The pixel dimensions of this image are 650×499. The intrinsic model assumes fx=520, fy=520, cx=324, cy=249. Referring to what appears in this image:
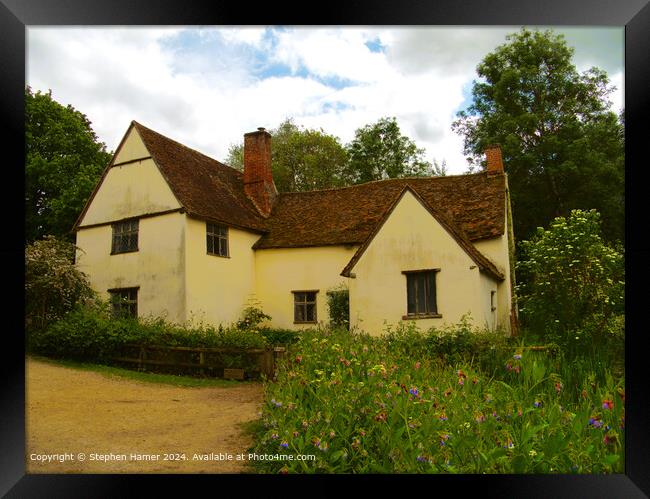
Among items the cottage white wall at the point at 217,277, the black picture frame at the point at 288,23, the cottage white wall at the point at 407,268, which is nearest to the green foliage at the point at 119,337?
the cottage white wall at the point at 217,277

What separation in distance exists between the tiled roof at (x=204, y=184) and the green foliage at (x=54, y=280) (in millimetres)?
3420

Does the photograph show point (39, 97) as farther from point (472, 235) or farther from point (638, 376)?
point (472, 235)

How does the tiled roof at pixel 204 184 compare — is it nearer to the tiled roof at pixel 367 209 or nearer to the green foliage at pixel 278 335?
the tiled roof at pixel 367 209

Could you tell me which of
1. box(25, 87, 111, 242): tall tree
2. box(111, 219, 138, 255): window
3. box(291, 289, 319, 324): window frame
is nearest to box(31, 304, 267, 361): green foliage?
box(25, 87, 111, 242): tall tree

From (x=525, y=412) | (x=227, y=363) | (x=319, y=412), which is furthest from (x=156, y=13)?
(x=227, y=363)

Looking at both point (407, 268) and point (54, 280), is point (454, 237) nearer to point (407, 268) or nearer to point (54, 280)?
point (407, 268)

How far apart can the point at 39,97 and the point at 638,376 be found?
6.69 m

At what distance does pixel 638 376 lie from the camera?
458cm

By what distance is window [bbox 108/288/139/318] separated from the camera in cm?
1240

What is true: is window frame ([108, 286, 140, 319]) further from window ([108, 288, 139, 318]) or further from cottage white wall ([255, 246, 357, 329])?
cottage white wall ([255, 246, 357, 329])

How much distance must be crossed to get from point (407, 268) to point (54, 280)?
812 centimetres

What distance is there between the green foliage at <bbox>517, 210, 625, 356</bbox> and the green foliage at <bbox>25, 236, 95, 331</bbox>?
8683 mm

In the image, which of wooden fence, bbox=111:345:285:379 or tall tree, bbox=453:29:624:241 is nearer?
tall tree, bbox=453:29:624:241

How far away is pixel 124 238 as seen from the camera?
1412 centimetres
